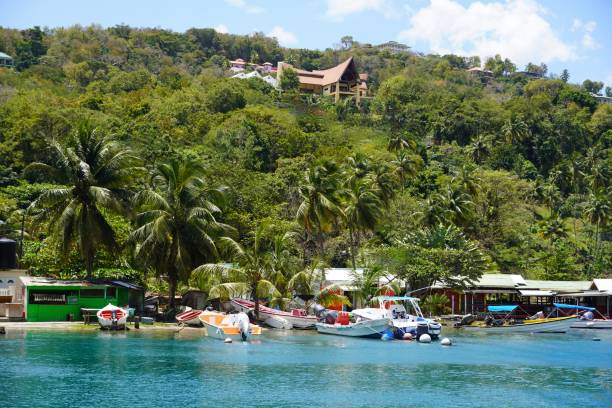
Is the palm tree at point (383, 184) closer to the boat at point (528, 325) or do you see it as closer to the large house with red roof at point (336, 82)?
the boat at point (528, 325)

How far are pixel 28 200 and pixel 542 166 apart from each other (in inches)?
3392

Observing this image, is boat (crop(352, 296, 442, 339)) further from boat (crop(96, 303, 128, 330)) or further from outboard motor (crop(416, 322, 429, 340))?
boat (crop(96, 303, 128, 330))

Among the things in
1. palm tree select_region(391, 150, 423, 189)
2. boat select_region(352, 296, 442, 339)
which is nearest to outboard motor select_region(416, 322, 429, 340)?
boat select_region(352, 296, 442, 339)

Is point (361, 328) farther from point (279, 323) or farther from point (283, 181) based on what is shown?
point (283, 181)

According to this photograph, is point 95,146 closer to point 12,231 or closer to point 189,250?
point 189,250

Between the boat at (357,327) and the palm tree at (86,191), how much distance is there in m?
15.8

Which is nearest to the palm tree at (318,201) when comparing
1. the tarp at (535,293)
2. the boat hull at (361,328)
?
the boat hull at (361,328)

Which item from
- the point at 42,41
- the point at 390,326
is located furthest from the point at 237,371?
the point at 42,41

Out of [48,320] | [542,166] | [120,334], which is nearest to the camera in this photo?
[120,334]

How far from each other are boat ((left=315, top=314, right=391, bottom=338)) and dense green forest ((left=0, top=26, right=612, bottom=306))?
4.30m

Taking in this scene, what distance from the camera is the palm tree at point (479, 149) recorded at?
381ft

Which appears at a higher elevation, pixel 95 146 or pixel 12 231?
pixel 95 146

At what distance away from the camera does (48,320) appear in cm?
4916

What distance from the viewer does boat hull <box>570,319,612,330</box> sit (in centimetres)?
6481
